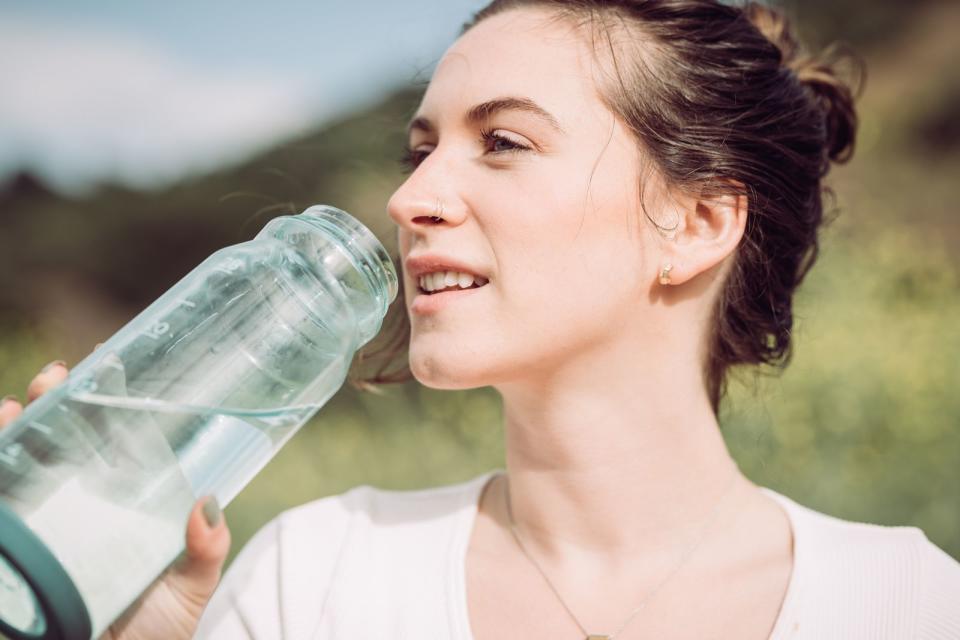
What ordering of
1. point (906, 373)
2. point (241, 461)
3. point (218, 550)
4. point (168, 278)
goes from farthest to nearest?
point (168, 278), point (906, 373), point (241, 461), point (218, 550)

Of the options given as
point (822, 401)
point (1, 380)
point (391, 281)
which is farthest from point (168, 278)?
point (391, 281)

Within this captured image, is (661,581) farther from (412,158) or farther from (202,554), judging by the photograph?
(412,158)

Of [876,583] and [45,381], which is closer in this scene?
[45,381]

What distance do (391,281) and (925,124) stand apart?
649 centimetres

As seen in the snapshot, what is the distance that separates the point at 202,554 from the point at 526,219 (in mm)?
794

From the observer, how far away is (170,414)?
4.44 feet

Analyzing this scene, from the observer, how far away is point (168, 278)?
8.32 metres

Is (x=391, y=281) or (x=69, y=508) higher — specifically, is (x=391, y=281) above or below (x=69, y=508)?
below

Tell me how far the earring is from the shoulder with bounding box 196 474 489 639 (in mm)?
673

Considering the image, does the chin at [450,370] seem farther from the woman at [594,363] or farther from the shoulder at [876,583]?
the shoulder at [876,583]

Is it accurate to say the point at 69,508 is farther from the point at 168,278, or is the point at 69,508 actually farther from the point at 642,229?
the point at 168,278

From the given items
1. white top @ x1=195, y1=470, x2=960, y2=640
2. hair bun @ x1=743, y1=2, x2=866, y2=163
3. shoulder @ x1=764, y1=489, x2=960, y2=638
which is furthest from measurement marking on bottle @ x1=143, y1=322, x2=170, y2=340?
hair bun @ x1=743, y1=2, x2=866, y2=163

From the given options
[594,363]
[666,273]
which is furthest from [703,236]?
[594,363]

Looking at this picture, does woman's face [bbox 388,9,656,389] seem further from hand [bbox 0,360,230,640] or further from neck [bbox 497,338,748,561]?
hand [bbox 0,360,230,640]
